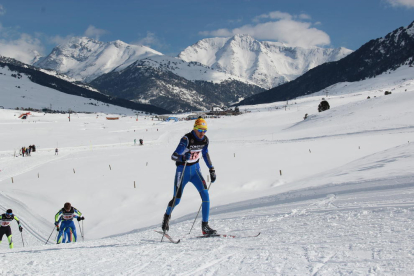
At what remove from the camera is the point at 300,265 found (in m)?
4.59

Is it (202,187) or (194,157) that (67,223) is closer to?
(202,187)

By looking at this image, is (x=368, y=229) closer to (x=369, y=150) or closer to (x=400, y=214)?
(x=400, y=214)

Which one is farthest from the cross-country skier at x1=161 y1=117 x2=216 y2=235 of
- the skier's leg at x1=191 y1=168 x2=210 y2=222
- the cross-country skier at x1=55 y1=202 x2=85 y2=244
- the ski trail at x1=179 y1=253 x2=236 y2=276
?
the cross-country skier at x1=55 y1=202 x2=85 y2=244

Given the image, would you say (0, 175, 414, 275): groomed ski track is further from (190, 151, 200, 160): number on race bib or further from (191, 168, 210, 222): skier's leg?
(190, 151, 200, 160): number on race bib

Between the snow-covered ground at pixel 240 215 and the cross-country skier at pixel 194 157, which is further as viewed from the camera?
the cross-country skier at pixel 194 157

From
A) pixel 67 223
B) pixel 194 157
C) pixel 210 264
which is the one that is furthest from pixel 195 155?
pixel 67 223

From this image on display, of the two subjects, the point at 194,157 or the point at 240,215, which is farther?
the point at 240,215

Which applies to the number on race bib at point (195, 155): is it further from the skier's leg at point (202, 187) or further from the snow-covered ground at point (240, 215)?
the snow-covered ground at point (240, 215)

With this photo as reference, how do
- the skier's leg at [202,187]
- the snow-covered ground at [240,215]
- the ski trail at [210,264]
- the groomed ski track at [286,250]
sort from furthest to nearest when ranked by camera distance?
the skier's leg at [202,187] < the snow-covered ground at [240,215] < the ski trail at [210,264] < the groomed ski track at [286,250]

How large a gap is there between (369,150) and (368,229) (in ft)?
69.3

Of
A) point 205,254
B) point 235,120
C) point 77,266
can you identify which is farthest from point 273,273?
point 235,120

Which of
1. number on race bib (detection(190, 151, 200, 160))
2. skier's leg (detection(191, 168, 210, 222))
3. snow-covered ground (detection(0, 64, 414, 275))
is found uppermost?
number on race bib (detection(190, 151, 200, 160))

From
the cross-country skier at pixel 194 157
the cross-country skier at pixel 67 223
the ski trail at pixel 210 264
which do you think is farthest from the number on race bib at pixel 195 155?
the cross-country skier at pixel 67 223

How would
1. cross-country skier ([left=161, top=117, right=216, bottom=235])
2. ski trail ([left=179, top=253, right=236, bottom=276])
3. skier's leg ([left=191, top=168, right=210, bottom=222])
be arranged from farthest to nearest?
skier's leg ([left=191, top=168, right=210, bottom=222]), cross-country skier ([left=161, top=117, right=216, bottom=235]), ski trail ([left=179, top=253, right=236, bottom=276])
